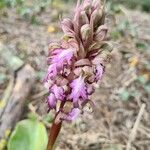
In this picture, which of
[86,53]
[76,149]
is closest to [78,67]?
[86,53]

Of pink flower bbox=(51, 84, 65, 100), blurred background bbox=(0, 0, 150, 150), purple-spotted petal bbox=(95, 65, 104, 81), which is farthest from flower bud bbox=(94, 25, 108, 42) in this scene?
blurred background bbox=(0, 0, 150, 150)

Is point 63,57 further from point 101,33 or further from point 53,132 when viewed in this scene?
point 53,132

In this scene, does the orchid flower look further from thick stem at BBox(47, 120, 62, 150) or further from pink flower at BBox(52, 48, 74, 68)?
thick stem at BBox(47, 120, 62, 150)

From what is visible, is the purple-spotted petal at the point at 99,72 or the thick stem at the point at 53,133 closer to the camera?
the purple-spotted petal at the point at 99,72

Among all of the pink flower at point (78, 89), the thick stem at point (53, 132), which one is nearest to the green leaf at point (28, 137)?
the thick stem at point (53, 132)

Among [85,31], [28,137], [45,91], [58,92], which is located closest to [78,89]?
[58,92]

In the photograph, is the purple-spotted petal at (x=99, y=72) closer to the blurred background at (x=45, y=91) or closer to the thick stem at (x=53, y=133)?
the thick stem at (x=53, y=133)
